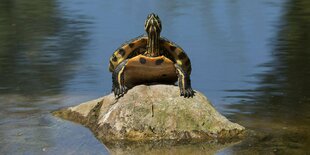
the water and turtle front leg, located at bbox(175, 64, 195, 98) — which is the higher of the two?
turtle front leg, located at bbox(175, 64, 195, 98)

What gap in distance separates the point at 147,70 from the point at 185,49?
4.50 metres

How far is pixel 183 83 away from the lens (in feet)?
24.2

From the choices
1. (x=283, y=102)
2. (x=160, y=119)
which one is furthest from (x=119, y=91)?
(x=283, y=102)

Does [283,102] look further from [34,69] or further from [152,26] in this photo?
[34,69]

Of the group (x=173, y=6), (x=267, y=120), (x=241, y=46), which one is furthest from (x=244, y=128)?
(x=173, y=6)

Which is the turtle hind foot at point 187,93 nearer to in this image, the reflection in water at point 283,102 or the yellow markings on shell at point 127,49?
the reflection in water at point 283,102

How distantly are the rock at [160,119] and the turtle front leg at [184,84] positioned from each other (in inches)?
2.2

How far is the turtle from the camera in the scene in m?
7.67

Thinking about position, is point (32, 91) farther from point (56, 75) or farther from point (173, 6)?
point (173, 6)

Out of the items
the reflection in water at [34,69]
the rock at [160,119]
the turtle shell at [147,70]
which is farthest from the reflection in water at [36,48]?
the rock at [160,119]

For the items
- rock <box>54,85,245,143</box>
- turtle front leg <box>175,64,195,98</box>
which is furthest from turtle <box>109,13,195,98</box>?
rock <box>54,85,245,143</box>

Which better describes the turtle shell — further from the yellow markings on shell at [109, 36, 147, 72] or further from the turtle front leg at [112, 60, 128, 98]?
the yellow markings on shell at [109, 36, 147, 72]

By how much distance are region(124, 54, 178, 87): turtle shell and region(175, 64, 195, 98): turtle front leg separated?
0.28 ft

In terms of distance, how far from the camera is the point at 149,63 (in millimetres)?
7684
